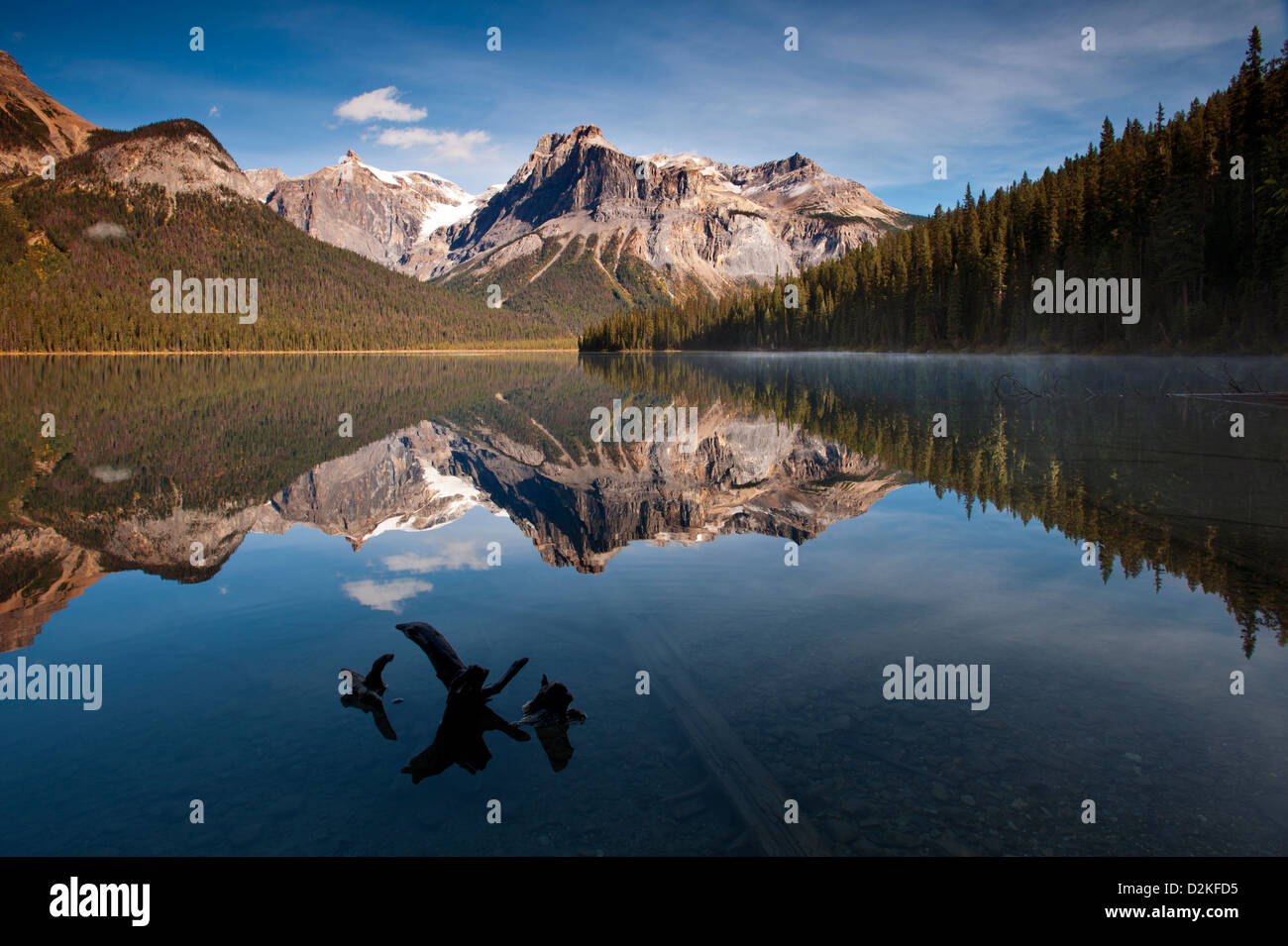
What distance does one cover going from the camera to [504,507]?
18906mm

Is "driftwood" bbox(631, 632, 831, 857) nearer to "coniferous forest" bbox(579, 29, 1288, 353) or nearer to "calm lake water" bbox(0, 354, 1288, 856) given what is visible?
"calm lake water" bbox(0, 354, 1288, 856)

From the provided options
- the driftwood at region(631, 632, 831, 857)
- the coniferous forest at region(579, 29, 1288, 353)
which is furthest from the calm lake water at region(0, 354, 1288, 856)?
the coniferous forest at region(579, 29, 1288, 353)

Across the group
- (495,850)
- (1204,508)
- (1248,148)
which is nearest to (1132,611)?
(1204,508)

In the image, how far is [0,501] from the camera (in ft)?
57.7

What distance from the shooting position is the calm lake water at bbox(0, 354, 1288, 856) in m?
5.89

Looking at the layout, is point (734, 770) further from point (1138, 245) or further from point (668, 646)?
point (1138, 245)

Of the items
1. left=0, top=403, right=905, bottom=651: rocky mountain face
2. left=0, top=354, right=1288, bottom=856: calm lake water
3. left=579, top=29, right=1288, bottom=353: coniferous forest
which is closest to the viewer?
left=0, top=354, right=1288, bottom=856: calm lake water

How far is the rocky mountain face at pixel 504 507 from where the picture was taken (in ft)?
44.4

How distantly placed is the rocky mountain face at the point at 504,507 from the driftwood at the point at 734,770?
5234 mm

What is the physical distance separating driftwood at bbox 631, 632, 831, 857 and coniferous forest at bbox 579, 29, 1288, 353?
222 ft

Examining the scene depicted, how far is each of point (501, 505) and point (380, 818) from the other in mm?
13453

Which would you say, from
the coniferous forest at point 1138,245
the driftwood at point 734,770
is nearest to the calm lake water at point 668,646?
the driftwood at point 734,770

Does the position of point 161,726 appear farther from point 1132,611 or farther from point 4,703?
point 1132,611

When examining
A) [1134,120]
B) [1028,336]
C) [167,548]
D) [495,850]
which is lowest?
[495,850]
